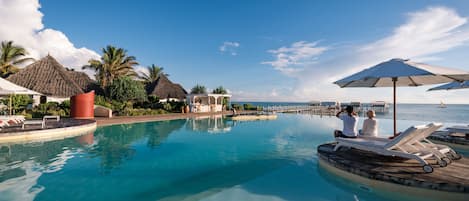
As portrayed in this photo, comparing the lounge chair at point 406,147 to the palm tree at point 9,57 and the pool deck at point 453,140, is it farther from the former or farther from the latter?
the palm tree at point 9,57

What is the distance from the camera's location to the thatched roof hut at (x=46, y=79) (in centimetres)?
1864

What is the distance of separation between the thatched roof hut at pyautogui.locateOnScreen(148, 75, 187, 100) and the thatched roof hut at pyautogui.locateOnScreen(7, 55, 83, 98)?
8.57m

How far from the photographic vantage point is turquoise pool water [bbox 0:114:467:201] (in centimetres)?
381

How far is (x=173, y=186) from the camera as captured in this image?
4191 millimetres

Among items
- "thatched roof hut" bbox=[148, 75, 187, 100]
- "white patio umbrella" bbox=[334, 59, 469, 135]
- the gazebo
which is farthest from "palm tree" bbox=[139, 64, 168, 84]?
"white patio umbrella" bbox=[334, 59, 469, 135]

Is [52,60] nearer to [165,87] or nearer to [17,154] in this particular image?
[165,87]

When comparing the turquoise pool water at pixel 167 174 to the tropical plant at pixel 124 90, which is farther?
the tropical plant at pixel 124 90

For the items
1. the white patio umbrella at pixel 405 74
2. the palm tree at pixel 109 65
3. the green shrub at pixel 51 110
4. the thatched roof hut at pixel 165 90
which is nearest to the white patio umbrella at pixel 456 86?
the white patio umbrella at pixel 405 74

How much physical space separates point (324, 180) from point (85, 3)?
15.9 meters

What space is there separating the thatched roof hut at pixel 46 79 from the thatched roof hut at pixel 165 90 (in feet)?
28.1

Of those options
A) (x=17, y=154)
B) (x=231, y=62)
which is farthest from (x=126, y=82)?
(x=17, y=154)

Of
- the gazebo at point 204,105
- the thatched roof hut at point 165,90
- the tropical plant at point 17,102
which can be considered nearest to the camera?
the tropical plant at point 17,102

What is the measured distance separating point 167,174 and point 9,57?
27.2 meters

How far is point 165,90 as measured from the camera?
2816cm
